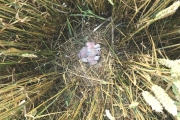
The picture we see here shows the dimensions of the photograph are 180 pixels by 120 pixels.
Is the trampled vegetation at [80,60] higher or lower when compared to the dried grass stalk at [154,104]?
higher

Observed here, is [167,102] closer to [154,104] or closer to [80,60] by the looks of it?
[154,104]

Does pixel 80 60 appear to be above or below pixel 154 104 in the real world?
above

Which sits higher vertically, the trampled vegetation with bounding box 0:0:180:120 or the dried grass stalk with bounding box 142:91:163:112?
the trampled vegetation with bounding box 0:0:180:120

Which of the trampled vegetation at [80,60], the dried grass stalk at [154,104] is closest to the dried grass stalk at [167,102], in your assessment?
the dried grass stalk at [154,104]

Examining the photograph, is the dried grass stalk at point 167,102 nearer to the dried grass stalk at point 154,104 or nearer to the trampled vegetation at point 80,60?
the dried grass stalk at point 154,104

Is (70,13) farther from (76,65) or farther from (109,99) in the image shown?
(109,99)

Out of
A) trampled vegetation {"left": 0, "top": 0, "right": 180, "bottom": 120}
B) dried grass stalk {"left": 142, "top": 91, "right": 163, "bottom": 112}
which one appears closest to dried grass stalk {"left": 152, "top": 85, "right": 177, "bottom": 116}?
dried grass stalk {"left": 142, "top": 91, "right": 163, "bottom": 112}

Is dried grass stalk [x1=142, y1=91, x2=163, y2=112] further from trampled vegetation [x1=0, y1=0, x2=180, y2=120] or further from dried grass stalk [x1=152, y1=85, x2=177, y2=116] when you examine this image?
trampled vegetation [x1=0, y1=0, x2=180, y2=120]

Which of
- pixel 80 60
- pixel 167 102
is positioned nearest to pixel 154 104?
pixel 167 102

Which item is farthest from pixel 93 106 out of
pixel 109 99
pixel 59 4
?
pixel 59 4

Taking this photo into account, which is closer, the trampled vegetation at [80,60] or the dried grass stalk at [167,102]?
the dried grass stalk at [167,102]

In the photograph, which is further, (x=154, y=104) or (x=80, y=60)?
(x=80, y=60)
